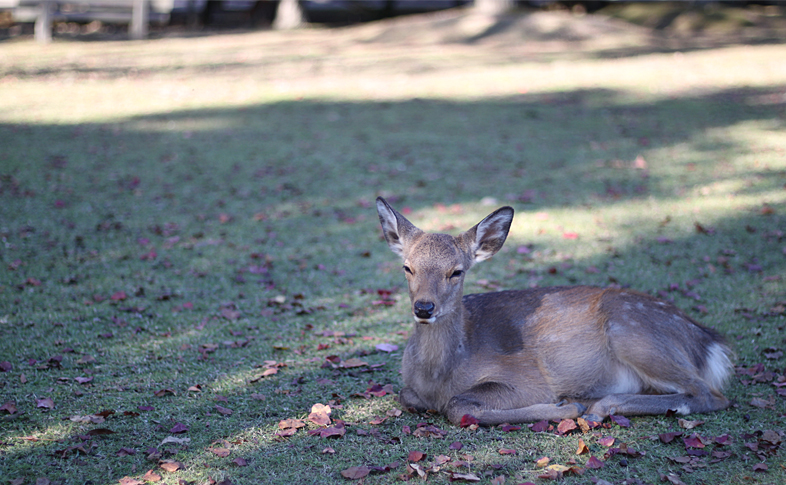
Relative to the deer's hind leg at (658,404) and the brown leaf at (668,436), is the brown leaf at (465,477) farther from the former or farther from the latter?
the brown leaf at (668,436)

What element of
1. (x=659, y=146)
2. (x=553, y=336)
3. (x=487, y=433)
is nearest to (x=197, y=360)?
(x=487, y=433)

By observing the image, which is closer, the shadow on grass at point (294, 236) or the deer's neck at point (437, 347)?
the deer's neck at point (437, 347)

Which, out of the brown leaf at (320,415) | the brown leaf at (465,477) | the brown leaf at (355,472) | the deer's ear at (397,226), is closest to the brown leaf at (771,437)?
the brown leaf at (465,477)

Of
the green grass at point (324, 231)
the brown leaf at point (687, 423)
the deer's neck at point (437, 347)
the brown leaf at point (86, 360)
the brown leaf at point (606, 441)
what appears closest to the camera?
the brown leaf at point (606, 441)

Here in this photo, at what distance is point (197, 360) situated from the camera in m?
6.03

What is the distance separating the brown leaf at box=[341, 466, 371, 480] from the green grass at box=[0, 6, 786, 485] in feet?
0.39

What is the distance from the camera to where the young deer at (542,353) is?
4.98 metres

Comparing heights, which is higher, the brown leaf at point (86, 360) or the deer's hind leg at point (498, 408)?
the deer's hind leg at point (498, 408)

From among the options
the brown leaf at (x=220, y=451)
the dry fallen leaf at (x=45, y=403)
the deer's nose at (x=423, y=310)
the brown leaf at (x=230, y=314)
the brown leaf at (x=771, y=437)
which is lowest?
the brown leaf at (x=230, y=314)

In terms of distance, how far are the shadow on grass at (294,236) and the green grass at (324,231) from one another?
4cm

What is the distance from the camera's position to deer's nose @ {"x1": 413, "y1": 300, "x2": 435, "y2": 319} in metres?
4.59

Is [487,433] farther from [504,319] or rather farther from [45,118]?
[45,118]

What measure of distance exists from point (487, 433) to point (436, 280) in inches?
45.6

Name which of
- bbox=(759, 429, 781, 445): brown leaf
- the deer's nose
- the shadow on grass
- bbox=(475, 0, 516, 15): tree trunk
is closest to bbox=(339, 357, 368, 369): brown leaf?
the shadow on grass
